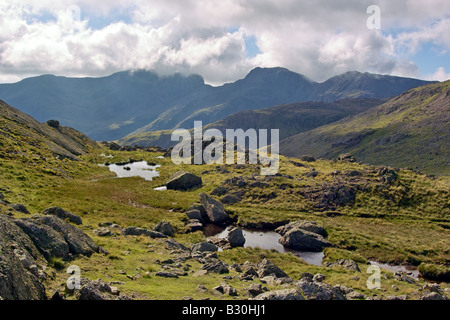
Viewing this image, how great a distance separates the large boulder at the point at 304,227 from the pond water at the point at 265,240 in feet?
4.34

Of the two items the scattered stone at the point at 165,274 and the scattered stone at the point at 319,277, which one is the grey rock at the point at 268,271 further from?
the scattered stone at the point at 165,274

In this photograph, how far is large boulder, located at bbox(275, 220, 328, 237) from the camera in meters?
51.3

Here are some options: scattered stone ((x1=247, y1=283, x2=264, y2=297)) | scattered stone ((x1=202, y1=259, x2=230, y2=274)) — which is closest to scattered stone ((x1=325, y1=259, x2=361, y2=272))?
scattered stone ((x1=202, y1=259, x2=230, y2=274))

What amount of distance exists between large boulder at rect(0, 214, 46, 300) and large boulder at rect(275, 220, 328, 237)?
135ft

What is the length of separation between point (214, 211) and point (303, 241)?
61.4ft

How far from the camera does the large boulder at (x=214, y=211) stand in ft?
189

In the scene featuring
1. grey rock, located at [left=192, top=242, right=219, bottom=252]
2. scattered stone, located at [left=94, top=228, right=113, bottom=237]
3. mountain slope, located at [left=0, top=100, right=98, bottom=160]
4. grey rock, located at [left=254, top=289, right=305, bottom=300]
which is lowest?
grey rock, located at [left=192, top=242, right=219, bottom=252]

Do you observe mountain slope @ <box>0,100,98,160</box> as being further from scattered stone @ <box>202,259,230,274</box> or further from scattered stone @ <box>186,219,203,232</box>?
scattered stone @ <box>202,259,230,274</box>

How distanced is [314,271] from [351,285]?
634 cm

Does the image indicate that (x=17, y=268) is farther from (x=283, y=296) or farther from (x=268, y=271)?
(x=268, y=271)

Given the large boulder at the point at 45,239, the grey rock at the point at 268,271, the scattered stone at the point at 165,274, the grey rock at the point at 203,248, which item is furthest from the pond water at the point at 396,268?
the large boulder at the point at 45,239
